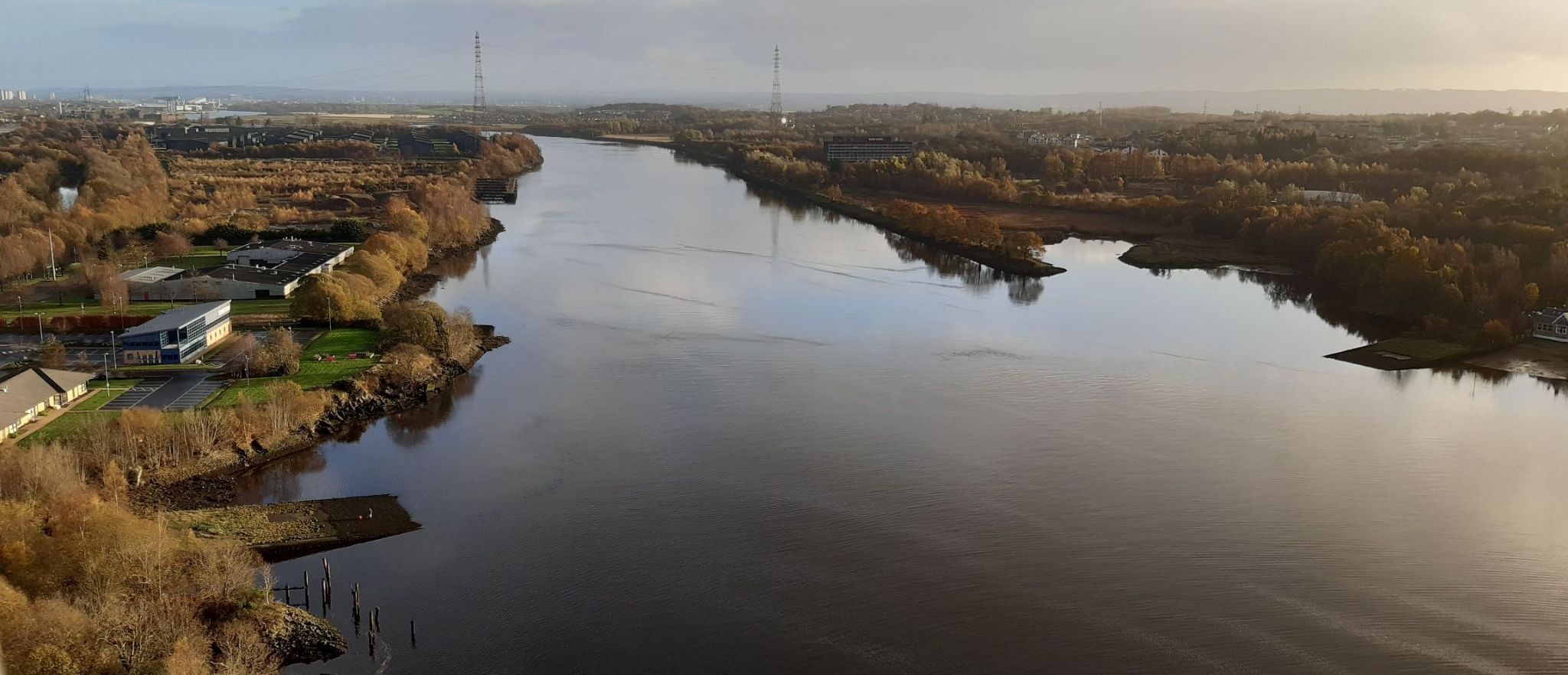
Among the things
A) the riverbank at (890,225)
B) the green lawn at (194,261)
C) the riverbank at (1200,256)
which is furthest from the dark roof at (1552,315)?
the green lawn at (194,261)

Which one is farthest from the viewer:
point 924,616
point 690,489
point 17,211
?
point 17,211

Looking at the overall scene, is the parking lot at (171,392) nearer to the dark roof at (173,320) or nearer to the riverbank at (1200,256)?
the dark roof at (173,320)

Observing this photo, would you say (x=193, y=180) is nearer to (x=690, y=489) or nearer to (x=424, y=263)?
(x=424, y=263)

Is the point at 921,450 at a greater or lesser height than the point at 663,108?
lesser

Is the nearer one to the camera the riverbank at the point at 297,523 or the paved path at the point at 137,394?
the riverbank at the point at 297,523

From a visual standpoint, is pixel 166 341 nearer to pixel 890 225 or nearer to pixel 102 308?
pixel 102 308

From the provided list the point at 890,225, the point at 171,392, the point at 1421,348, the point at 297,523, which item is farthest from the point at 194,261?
the point at 1421,348

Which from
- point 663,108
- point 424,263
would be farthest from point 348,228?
point 663,108

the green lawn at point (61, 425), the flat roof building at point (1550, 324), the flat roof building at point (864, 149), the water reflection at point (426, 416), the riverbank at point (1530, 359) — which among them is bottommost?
the water reflection at point (426, 416)
